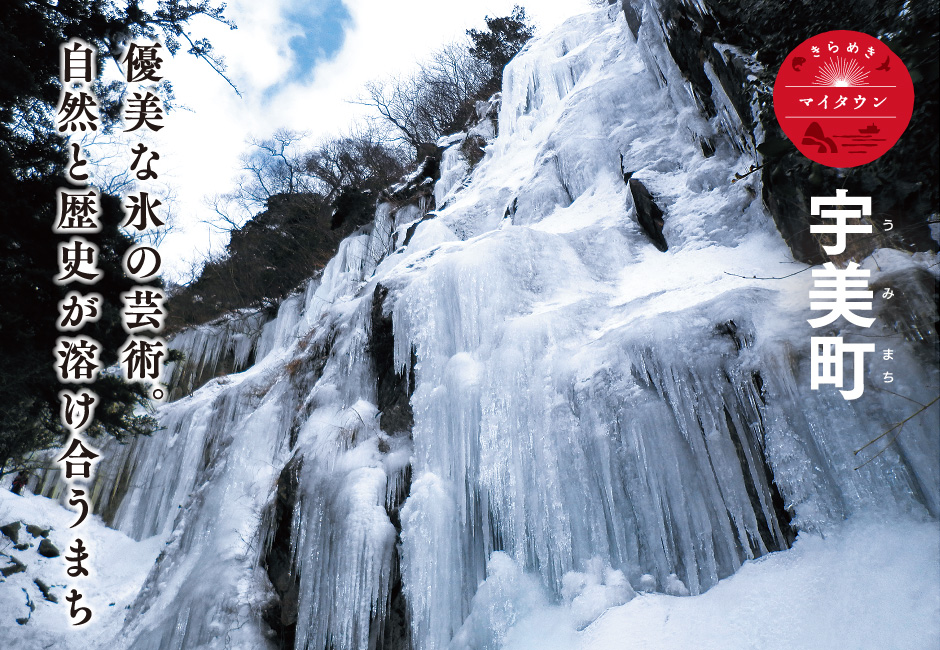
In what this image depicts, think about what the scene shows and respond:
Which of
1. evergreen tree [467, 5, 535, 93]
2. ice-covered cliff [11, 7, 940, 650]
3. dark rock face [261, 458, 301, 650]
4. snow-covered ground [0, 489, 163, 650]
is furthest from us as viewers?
evergreen tree [467, 5, 535, 93]

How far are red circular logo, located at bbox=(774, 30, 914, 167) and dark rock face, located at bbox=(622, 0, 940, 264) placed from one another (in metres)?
0.07

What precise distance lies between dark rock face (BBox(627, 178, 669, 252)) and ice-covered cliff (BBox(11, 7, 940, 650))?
4 centimetres

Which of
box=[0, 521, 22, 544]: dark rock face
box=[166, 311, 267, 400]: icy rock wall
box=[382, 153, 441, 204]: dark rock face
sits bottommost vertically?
box=[0, 521, 22, 544]: dark rock face

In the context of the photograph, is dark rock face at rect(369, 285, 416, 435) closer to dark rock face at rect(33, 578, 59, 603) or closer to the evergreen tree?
dark rock face at rect(33, 578, 59, 603)

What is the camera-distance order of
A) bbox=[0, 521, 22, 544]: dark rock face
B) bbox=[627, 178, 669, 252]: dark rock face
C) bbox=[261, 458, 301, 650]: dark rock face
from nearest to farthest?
bbox=[261, 458, 301, 650]: dark rock face, bbox=[627, 178, 669, 252]: dark rock face, bbox=[0, 521, 22, 544]: dark rock face

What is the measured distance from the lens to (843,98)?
2855 millimetres

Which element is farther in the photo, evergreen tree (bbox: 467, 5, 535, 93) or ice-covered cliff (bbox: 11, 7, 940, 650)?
evergreen tree (bbox: 467, 5, 535, 93)

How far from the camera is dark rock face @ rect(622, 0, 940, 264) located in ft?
8.30

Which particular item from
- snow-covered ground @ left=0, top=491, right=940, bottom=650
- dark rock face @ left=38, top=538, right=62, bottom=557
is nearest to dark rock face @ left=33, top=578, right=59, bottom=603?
dark rock face @ left=38, top=538, right=62, bottom=557

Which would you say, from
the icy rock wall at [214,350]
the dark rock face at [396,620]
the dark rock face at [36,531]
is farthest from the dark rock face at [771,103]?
the icy rock wall at [214,350]

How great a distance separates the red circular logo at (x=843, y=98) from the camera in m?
2.61

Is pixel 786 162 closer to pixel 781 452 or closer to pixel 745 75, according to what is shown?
pixel 745 75

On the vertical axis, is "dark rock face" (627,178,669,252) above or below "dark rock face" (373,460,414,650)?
above

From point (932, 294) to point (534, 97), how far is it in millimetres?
8458
